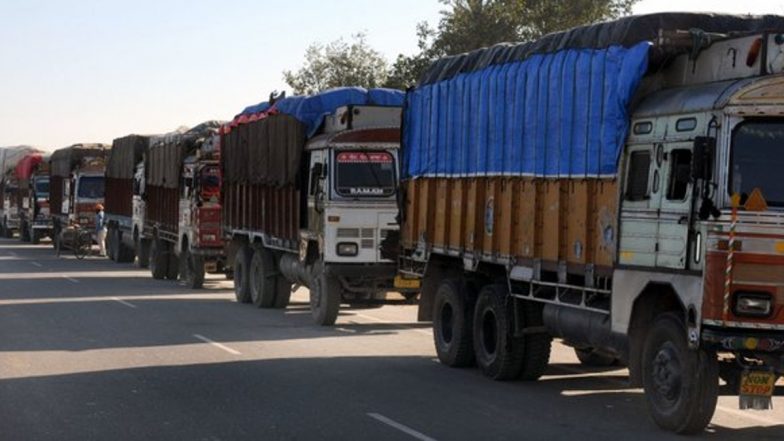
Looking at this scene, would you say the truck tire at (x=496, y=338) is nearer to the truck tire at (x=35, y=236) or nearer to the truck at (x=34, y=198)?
the truck at (x=34, y=198)

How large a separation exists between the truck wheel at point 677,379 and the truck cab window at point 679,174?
0.99 m

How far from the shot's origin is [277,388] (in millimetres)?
14398

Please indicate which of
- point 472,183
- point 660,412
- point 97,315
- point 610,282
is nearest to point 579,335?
point 610,282

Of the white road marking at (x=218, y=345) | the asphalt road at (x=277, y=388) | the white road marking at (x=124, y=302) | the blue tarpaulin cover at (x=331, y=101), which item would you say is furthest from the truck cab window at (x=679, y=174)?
the white road marking at (x=124, y=302)

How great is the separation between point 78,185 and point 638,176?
39420 millimetres

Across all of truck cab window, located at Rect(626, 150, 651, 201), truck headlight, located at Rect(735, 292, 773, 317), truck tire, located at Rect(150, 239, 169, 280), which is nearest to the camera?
truck headlight, located at Rect(735, 292, 773, 317)

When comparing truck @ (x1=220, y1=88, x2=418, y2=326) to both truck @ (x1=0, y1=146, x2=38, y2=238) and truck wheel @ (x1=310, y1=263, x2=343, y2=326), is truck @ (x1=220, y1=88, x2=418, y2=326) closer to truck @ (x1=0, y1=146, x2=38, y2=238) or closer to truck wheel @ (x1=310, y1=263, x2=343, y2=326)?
truck wheel @ (x1=310, y1=263, x2=343, y2=326)

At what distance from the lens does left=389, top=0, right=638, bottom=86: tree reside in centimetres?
5575

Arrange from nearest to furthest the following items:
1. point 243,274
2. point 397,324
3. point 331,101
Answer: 1. point 397,324
2. point 331,101
3. point 243,274

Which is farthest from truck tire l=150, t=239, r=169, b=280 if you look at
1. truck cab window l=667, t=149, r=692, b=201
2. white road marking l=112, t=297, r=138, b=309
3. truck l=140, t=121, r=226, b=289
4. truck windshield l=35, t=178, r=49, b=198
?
truck cab window l=667, t=149, r=692, b=201

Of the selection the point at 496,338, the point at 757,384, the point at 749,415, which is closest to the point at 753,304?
the point at 757,384

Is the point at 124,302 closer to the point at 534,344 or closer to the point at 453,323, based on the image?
the point at 453,323

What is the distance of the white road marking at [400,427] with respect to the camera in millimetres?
11312

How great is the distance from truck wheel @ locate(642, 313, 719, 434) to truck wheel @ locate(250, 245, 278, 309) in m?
14.5
